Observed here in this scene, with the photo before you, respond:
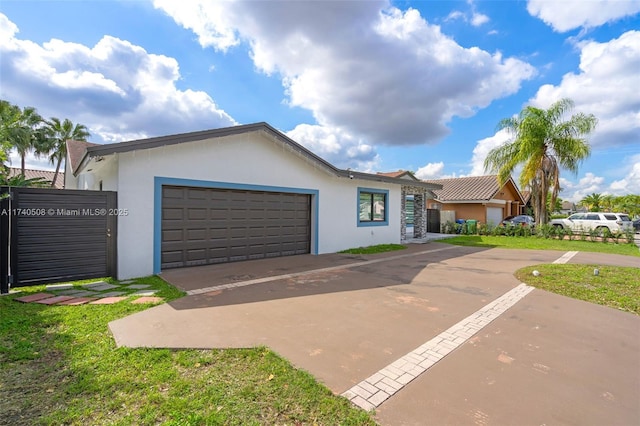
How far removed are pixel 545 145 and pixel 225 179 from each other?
1949 centimetres

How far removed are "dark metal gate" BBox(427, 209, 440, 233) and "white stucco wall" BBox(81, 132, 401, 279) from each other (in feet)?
33.2

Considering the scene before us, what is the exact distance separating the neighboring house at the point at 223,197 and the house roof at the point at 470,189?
14.6 m

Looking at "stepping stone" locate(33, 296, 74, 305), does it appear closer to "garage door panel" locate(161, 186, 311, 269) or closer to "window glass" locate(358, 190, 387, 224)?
"garage door panel" locate(161, 186, 311, 269)

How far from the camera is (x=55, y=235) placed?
6.19 metres

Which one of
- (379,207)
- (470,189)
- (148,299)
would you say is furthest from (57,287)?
(470,189)

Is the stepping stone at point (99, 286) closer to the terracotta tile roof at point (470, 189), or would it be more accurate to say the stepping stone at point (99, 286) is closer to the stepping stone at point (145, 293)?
the stepping stone at point (145, 293)

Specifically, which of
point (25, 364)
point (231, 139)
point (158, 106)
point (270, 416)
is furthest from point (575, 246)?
point (158, 106)

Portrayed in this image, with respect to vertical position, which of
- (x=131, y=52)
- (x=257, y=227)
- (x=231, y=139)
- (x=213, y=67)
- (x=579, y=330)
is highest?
(x=131, y=52)

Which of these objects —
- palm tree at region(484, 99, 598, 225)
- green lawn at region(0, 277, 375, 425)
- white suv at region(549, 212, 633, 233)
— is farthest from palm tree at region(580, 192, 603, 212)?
green lawn at region(0, 277, 375, 425)

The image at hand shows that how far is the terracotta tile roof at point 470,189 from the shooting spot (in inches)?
923

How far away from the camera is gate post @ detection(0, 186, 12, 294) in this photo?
5578 millimetres

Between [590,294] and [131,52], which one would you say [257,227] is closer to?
[590,294]

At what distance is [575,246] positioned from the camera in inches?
585

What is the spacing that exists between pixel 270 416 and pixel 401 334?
2255 mm
